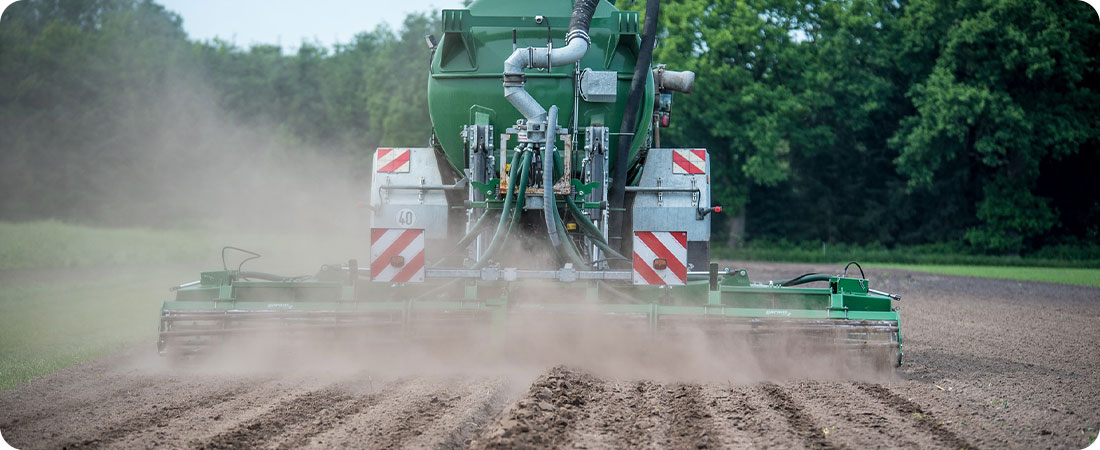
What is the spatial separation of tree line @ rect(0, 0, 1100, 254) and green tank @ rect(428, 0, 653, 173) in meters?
26.8

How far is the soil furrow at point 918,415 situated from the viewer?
6.12m

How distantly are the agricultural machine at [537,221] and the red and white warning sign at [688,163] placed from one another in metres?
0.02

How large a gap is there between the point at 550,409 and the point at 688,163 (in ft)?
14.4

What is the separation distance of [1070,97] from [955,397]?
102 feet

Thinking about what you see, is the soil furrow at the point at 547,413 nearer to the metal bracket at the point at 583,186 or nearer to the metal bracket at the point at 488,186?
the metal bracket at the point at 583,186

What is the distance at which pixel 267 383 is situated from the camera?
813 centimetres

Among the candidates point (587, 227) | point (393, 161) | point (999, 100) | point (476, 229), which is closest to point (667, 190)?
point (587, 227)

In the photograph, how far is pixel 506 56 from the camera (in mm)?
9367

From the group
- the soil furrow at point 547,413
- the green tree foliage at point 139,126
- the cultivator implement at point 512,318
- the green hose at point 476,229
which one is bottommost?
the soil furrow at point 547,413

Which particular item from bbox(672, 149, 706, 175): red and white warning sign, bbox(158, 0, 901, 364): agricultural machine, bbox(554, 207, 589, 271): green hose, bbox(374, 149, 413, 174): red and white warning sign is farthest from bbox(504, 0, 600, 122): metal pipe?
bbox(672, 149, 706, 175): red and white warning sign

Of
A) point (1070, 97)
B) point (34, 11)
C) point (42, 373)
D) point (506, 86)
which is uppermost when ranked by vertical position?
point (34, 11)

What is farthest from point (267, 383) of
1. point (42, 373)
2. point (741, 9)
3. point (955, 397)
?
point (741, 9)

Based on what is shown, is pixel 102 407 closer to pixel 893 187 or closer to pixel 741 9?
pixel 741 9

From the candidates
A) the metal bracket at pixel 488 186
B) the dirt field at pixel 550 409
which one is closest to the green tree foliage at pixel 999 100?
the dirt field at pixel 550 409
